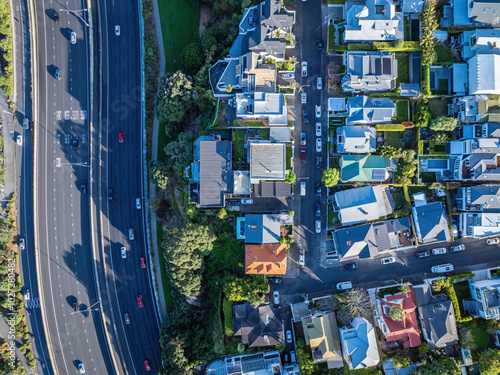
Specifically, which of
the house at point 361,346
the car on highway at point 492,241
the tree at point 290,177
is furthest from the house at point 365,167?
the house at point 361,346

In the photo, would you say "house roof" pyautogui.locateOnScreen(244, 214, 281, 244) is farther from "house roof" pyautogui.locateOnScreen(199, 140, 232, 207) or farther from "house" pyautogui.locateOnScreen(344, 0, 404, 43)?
"house" pyautogui.locateOnScreen(344, 0, 404, 43)

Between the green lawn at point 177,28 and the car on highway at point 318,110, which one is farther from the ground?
the green lawn at point 177,28

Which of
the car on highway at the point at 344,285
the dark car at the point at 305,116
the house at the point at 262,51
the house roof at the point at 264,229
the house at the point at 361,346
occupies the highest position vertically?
the house at the point at 262,51

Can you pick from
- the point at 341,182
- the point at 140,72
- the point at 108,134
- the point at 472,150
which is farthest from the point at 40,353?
the point at 472,150

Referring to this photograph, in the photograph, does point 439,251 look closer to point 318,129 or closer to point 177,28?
point 318,129

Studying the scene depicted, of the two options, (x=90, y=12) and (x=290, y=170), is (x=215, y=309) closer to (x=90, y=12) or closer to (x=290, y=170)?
(x=290, y=170)

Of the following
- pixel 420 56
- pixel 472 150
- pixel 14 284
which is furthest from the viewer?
pixel 14 284

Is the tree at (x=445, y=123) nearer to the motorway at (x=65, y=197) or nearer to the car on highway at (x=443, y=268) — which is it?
the car on highway at (x=443, y=268)
